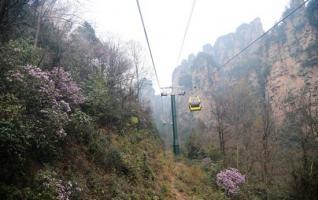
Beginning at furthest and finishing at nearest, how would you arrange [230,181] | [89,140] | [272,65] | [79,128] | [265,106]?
[272,65]
[265,106]
[230,181]
[89,140]
[79,128]

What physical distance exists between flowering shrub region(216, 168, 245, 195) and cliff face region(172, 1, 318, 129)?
Result: 13.8 metres

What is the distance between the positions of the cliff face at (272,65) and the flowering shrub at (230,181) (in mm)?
13751

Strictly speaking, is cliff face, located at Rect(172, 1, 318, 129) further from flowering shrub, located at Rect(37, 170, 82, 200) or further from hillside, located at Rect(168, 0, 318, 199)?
flowering shrub, located at Rect(37, 170, 82, 200)

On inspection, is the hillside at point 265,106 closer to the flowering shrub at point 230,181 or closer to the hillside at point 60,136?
the flowering shrub at point 230,181

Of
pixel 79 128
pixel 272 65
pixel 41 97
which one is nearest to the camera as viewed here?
pixel 41 97

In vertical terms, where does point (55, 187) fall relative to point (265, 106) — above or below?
below

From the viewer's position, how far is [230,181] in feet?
43.4

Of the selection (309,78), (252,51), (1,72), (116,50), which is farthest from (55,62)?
(252,51)

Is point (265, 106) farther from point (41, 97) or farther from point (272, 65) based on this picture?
point (272, 65)

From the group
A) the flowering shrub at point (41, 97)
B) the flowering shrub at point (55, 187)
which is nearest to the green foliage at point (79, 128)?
the flowering shrub at point (41, 97)

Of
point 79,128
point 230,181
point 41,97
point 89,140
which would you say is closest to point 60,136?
point 41,97

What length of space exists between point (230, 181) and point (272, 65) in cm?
4828

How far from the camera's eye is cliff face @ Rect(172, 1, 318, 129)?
46.6 metres

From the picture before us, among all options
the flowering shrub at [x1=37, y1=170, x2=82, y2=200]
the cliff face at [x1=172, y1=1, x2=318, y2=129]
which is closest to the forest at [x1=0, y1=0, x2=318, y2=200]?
the flowering shrub at [x1=37, y1=170, x2=82, y2=200]
